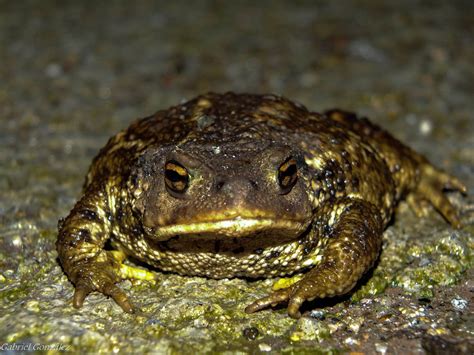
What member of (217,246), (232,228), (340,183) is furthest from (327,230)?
(232,228)

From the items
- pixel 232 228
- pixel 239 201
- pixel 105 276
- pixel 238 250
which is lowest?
pixel 105 276

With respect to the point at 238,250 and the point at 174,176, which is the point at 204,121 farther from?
the point at 238,250

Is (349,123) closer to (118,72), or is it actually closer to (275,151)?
(275,151)

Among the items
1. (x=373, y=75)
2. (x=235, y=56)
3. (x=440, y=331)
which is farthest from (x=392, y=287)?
(x=235, y=56)

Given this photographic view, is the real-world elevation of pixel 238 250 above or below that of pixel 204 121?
below

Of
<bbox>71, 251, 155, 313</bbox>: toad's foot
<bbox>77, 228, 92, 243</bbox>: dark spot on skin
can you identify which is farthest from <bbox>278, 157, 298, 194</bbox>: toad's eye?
A: <bbox>77, 228, 92, 243</bbox>: dark spot on skin

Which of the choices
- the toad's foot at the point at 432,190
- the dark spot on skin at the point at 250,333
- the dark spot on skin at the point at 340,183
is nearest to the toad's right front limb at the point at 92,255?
the dark spot on skin at the point at 250,333
